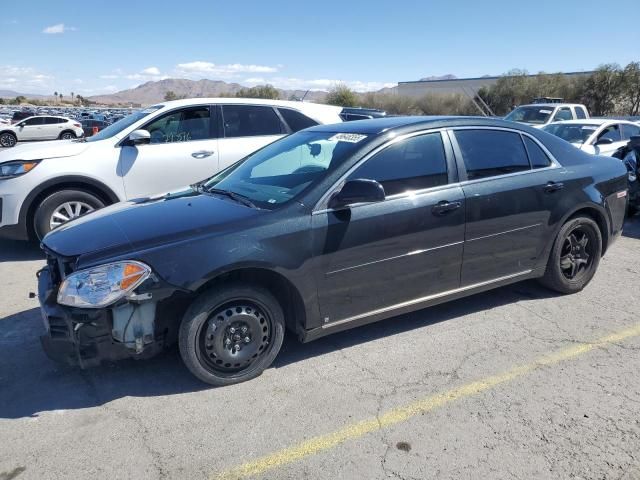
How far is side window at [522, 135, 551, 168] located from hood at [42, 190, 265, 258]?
2.53 m

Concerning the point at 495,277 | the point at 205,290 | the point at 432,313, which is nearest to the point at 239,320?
the point at 205,290

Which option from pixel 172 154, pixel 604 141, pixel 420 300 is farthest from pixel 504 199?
pixel 604 141

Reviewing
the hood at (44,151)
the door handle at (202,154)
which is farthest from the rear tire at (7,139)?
the door handle at (202,154)

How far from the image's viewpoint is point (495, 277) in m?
4.30

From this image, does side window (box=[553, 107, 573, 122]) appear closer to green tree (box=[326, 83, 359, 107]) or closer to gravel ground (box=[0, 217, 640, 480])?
gravel ground (box=[0, 217, 640, 480])

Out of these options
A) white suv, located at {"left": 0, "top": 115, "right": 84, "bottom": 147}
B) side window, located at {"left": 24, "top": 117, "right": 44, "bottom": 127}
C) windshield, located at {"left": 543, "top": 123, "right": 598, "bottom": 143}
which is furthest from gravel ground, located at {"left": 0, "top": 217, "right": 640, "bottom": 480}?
side window, located at {"left": 24, "top": 117, "right": 44, "bottom": 127}

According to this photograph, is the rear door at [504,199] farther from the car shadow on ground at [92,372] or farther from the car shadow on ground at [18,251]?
the car shadow on ground at [18,251]

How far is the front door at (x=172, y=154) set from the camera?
6.43 metres

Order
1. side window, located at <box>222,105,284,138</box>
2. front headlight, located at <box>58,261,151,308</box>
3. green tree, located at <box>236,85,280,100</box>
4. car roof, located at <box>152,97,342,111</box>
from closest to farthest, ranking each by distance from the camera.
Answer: front headlight, located at <box>58,261,151,308</box> < car roof, located at <box>152,97,342,111</box> < side window, located at <box>222,105,284,138</box> < green tree, located at <box>236,85,280,100</box>

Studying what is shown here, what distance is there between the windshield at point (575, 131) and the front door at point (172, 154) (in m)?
7.51

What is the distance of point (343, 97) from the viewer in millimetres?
56656

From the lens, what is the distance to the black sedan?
3.10 metres

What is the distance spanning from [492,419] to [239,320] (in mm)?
1630

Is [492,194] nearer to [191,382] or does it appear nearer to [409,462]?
[409,462]
